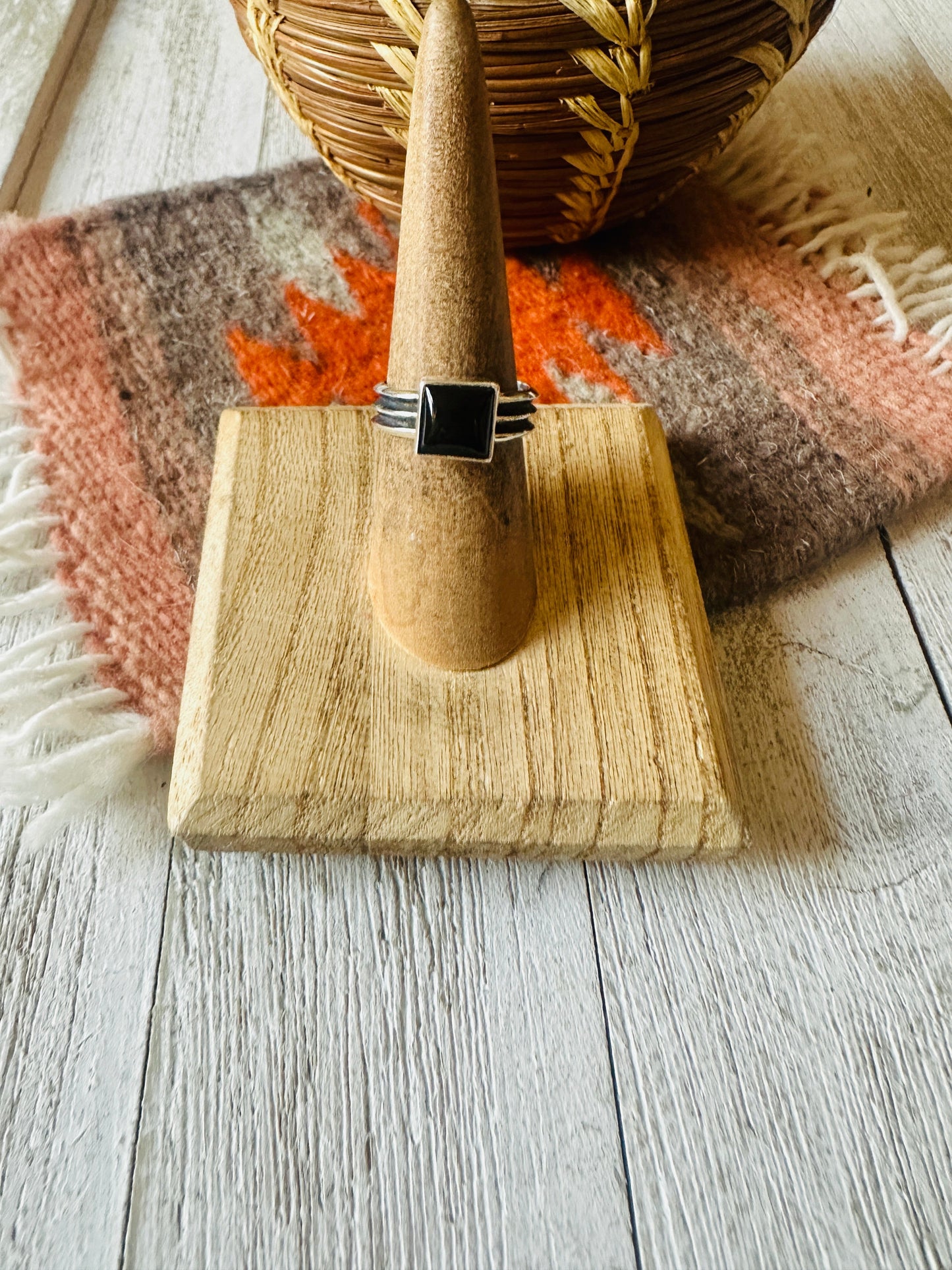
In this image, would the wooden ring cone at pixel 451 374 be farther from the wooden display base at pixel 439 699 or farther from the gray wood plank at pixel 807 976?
the gray wood plank at pixel 807 976

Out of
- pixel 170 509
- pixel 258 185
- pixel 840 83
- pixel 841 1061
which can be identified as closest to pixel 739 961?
pixel 841 1061

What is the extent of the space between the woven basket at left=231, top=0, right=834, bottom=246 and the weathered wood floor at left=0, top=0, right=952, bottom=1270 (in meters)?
0.27

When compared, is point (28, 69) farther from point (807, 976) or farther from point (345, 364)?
point (807, 976)

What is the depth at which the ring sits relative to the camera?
13.9 inches

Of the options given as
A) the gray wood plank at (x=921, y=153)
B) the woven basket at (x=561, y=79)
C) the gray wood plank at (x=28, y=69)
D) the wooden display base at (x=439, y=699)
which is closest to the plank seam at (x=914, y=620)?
the gray wood plank at (x=921, y=153)

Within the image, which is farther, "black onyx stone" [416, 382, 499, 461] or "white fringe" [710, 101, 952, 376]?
"white fringe" [710, 101, 952, 376]

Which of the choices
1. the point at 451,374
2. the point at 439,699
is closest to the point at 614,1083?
the point at 439,699

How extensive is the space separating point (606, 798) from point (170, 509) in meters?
0.29

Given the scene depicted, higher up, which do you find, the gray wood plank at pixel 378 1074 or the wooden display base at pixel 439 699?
the wooden display base at pixel 439 699

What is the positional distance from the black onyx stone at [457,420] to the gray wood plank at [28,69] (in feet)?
1.79

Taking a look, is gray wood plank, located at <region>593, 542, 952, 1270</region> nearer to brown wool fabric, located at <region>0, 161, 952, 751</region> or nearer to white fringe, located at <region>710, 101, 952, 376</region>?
brown wool fabric, located at <region>0, 161, 952, 751</region>

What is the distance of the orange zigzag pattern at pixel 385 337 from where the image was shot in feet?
1.95

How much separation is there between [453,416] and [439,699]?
0.11 meters

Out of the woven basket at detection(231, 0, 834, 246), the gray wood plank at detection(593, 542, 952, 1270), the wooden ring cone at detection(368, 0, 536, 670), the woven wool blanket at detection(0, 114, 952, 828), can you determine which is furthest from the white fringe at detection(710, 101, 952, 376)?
the wooden ring cone at detection(368, 0, 536, 670)
